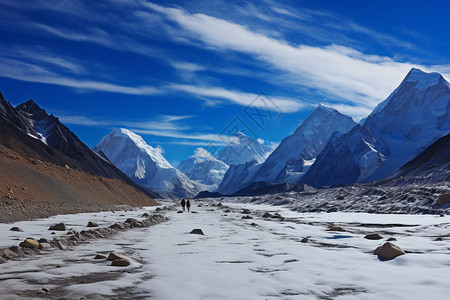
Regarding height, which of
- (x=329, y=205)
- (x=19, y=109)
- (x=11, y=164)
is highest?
(x=19, y=109)

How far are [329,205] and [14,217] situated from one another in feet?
117

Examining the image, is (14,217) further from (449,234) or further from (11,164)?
(449,234)

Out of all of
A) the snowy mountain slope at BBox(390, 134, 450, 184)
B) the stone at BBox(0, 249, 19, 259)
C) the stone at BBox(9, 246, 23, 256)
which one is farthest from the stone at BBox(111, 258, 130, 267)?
the snowy mountain slope at BBox(390, 134, 450, 184)

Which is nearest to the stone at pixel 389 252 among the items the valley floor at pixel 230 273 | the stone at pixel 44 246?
the valley floor at pixel 230 273

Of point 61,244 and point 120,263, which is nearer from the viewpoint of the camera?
point 120,263

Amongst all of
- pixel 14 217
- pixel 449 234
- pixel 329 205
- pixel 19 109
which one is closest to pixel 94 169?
pixel 19 109

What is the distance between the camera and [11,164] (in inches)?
1299

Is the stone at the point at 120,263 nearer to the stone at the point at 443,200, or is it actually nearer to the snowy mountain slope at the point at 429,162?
the stone at the point at 443,200

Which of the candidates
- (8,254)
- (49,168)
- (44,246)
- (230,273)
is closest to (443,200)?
(230,273)

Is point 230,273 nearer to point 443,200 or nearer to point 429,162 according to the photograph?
point 443,200

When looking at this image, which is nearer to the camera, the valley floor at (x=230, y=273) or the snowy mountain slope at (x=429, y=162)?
A: the valley floor at (x=230, y=273)

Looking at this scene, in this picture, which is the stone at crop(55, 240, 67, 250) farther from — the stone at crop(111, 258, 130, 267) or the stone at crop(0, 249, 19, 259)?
the stone at crop(111, 258, 130, 267)

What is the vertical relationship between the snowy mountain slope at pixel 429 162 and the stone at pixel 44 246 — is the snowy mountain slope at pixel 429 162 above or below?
above

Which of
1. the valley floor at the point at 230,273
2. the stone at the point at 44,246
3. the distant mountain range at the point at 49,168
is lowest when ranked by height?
the valley floor at the point at 230,273
